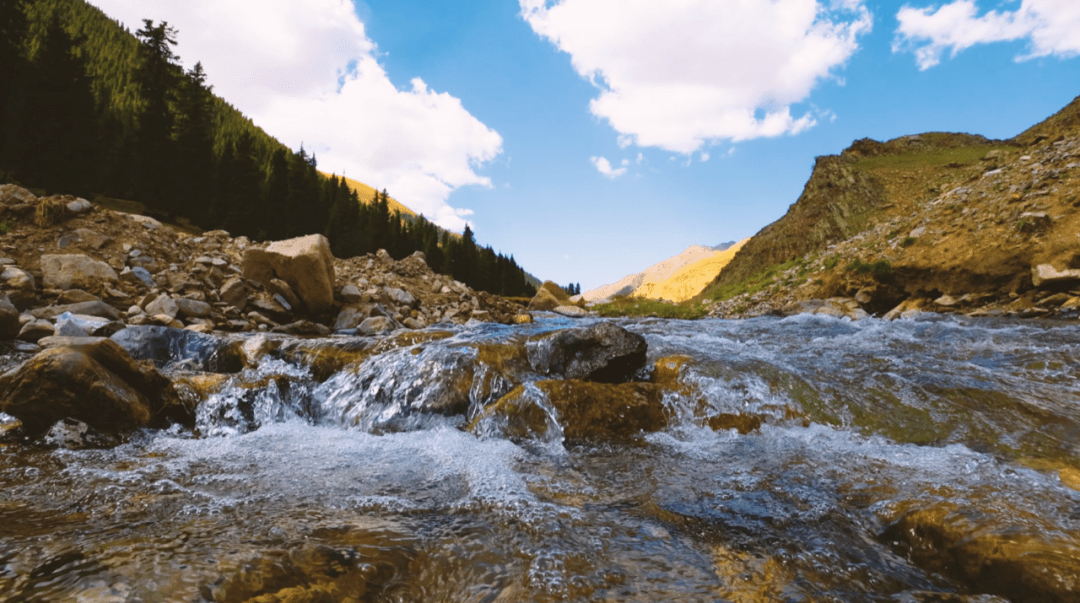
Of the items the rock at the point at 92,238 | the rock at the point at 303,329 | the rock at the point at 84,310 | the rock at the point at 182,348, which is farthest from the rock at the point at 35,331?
the rock at the point at 92,238

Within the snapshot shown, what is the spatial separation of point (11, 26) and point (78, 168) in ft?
25.7

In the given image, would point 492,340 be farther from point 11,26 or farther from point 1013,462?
point 11,26

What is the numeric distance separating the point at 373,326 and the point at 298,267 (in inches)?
125

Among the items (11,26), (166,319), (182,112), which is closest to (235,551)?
(166,319)

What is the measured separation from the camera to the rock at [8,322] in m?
8.38

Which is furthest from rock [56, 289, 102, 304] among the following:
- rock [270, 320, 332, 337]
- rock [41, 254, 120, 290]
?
rock [270, 320, 332, 337]

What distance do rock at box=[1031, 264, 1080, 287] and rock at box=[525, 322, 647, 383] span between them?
1245 cm

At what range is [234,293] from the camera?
13602 millimetres

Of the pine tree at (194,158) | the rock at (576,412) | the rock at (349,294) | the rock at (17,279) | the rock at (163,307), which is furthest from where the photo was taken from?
the pine tree at (194,158)

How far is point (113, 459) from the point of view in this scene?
413 centimetres

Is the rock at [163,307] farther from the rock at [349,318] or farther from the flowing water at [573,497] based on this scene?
the flowing water at [573,497]

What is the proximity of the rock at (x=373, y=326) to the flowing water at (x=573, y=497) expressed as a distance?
7.79m

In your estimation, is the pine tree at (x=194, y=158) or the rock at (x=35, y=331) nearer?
the rock at (x=35, y=331)

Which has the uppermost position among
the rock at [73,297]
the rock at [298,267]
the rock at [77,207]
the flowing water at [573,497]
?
the rock at [77,207]
